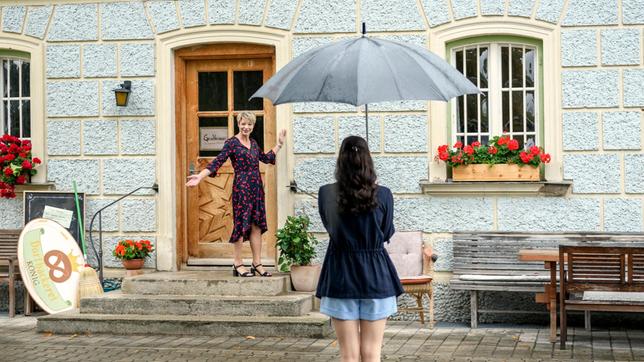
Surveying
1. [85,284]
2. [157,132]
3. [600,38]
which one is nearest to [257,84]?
[157,132]

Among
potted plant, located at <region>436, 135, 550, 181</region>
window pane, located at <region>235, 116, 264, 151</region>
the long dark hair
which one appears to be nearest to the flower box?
potted plant, located at <region>436, 135, 550, 181</region>

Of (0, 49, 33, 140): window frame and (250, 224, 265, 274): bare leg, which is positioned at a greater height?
(0, 49, 33, 140): window frame

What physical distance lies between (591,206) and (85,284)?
17.2ft

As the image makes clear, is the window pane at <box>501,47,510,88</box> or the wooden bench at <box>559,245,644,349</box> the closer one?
the wooden bench at <box>559,245,644,349</box>

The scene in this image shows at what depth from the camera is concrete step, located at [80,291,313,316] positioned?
33.2 ft

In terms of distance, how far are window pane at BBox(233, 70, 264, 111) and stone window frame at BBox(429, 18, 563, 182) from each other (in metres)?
2.00

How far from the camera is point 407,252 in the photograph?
10.9 m

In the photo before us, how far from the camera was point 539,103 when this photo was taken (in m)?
11.1

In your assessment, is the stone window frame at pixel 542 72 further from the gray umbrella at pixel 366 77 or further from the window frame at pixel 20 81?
the window frame at pixel 20 81

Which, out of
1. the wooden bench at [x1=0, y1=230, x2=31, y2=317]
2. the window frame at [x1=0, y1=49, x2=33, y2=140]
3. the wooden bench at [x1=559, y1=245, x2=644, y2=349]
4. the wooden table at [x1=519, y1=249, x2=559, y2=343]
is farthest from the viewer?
the window frame at [x1=0, y1=49, x2=33, y2=140]

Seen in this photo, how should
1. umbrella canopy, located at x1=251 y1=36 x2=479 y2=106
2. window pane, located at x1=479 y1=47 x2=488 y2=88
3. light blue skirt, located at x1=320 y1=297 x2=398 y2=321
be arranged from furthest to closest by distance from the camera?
window pane, located at x1=479 y1=47 x2=488 y2=88 → umbrella canopy, located at x1=251 y1=36 x2=479 y2=106 → light blue skirt, located at x1=320 y1=297 x2=398 y2=321

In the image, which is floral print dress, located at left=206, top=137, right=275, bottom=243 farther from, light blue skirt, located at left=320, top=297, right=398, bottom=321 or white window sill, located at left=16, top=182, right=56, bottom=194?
light blue skirt, located at left=320, top=297, right=398, bottom=321

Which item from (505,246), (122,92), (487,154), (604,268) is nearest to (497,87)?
(487,154)

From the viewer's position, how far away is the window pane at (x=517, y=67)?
1116cm
